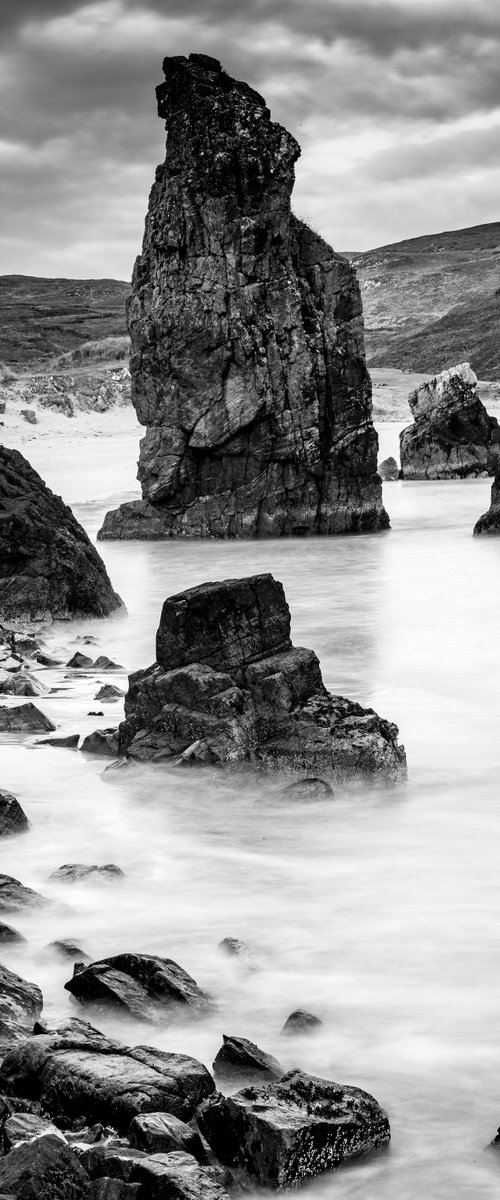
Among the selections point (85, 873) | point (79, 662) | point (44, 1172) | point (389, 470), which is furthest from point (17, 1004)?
point (389, 470)

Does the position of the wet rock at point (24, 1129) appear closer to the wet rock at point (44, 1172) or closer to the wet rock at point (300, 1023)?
the wet rock at point (44, 1172)

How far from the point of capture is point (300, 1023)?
157 inches

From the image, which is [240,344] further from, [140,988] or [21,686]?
[140,988]

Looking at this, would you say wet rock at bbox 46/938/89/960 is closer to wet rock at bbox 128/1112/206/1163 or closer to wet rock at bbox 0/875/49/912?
wet rock at bbox 0/875/49/912

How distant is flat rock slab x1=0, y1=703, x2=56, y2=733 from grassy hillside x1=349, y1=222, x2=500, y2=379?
61.2 metres

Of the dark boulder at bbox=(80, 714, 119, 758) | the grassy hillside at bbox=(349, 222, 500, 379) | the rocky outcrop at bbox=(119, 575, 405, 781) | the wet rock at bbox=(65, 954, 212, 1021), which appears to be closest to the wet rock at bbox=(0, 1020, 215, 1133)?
the wet rock at bbox=(65, 954, 212, 1021)

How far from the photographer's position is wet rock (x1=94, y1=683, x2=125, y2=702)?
888cm

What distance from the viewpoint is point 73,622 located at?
12375mm

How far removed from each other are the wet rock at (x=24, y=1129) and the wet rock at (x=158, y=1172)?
0.11 metres

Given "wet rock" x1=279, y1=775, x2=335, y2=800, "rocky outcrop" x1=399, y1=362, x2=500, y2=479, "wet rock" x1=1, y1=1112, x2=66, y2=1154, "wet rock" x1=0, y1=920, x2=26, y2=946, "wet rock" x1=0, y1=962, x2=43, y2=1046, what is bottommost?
"wet rock" x1=279, y1=775, x2=335, y2=800

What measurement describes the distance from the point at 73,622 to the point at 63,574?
19.8 inches

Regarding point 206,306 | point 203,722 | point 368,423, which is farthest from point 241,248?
point 203,722

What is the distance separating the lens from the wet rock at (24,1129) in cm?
299

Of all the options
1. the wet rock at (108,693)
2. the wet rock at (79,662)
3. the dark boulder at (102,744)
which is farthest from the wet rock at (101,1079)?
the wet rock at (79,662)
